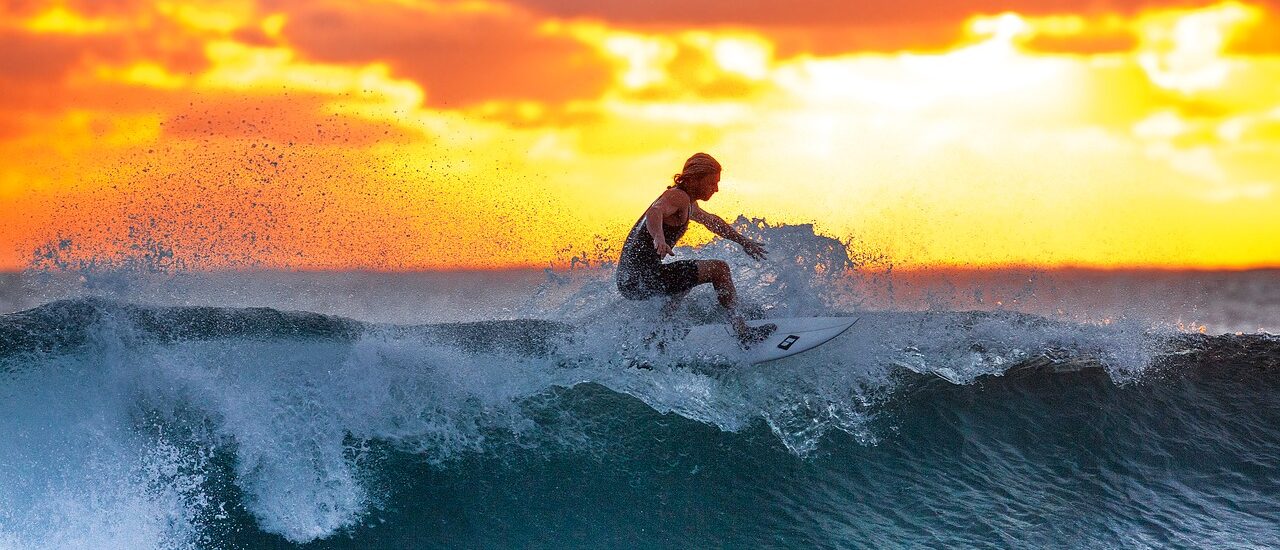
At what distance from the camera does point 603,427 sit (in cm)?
598

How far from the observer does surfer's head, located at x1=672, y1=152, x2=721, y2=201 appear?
19.7 feet

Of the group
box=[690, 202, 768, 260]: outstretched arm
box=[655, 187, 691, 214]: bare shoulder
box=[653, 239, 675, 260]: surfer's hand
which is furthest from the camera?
box=[690, 202, 768, 260]: outstretched arm

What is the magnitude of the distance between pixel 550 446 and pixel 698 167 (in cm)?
215

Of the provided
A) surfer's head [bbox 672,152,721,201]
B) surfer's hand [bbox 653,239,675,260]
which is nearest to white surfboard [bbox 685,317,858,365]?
surfer's hand [bbox 653,239,675,260]

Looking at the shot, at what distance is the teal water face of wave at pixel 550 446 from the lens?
4840mm

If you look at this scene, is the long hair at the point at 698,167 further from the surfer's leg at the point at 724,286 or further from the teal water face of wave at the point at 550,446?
the teal water face of wave at the point at 550,446

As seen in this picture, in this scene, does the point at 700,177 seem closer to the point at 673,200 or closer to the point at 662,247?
the point at 673,200

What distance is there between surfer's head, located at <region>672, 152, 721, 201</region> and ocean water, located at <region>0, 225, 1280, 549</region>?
962 mm

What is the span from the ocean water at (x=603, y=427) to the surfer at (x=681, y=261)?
27 centimetres

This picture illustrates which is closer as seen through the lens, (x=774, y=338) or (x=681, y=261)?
(x=681, y=261)

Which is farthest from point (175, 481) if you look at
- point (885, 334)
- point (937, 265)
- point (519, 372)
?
point (937, 265)

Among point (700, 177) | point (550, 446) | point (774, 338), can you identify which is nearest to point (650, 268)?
point (700, 177)

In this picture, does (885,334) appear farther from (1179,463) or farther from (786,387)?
(1179,463)

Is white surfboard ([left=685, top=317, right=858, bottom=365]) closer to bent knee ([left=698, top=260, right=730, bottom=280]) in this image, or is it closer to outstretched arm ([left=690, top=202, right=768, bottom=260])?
bent knee ([left=698, top=260, right=730, bottom=280])
